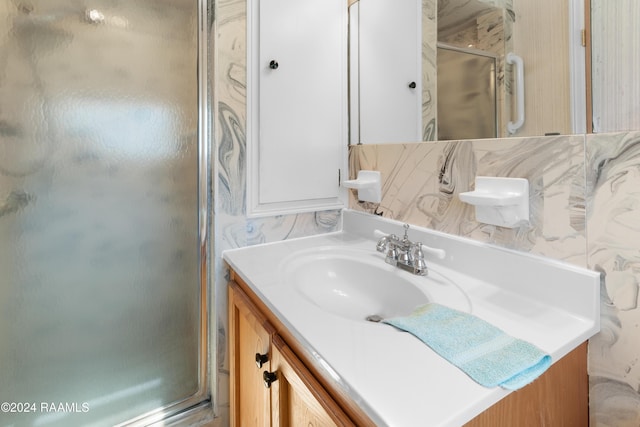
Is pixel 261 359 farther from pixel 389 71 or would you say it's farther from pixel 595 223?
pixel 389 71

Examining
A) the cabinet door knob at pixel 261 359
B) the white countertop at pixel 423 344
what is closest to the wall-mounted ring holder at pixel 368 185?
the white countertop at pixel 423 344

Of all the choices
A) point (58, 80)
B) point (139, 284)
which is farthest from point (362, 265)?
point (58, 80)

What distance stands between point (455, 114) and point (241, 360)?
102 centimetres

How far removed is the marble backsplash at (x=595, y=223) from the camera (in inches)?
23.6

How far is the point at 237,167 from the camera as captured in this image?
1.15 m

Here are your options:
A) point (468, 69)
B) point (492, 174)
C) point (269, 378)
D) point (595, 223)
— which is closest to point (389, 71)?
point (468, 69)

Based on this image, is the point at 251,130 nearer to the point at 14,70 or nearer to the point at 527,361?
the point at 14,70

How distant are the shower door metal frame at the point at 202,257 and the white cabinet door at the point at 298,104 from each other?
0.16m

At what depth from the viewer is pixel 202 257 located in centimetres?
115

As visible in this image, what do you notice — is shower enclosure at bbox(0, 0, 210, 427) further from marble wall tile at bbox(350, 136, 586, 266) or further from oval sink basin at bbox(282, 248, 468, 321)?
marble wall tile at bbox(350, 136, 586, 266)

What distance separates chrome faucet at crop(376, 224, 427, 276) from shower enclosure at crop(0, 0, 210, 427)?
2.10 ft

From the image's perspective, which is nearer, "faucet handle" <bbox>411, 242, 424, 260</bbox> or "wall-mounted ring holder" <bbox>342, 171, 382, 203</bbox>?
"faucet handle" <bbox>411, 242, 424, 260</bbox>

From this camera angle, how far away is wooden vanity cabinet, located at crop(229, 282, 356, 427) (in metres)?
0.57

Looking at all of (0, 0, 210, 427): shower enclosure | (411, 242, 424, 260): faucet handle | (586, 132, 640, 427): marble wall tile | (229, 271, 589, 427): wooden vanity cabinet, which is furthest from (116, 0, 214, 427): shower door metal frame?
(586, 132, 640, 427): marble wall tile
